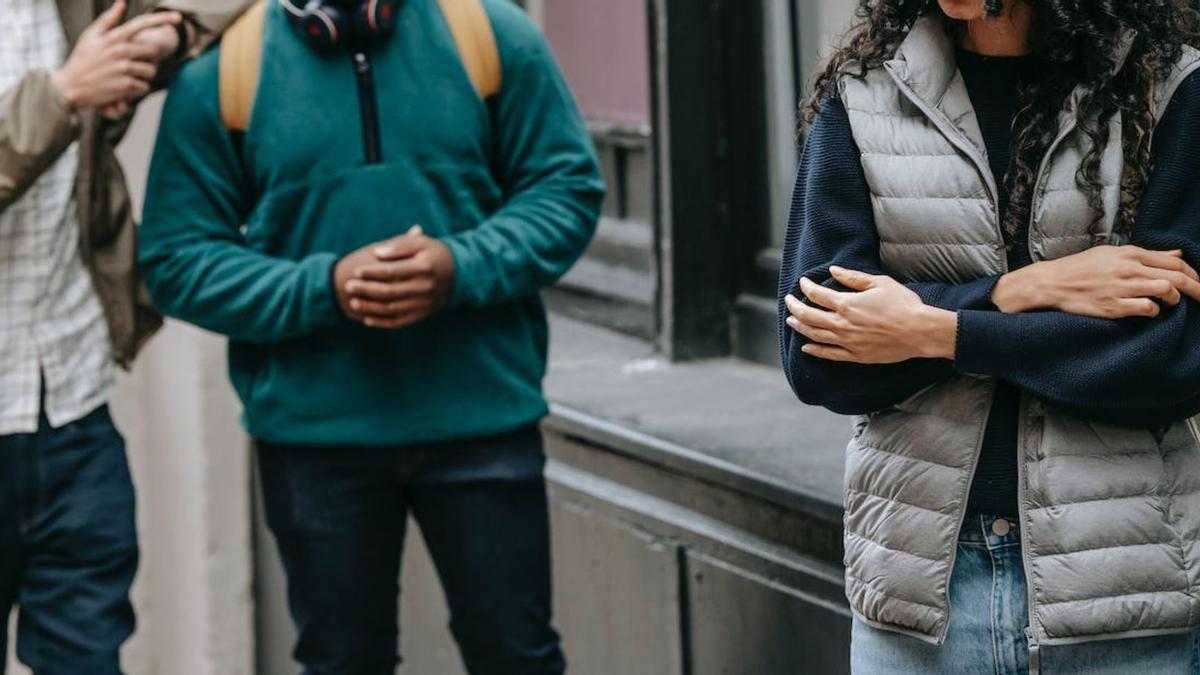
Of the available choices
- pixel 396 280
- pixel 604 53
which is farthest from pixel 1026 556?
pixel 604 53

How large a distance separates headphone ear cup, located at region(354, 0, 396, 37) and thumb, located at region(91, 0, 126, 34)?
43cm

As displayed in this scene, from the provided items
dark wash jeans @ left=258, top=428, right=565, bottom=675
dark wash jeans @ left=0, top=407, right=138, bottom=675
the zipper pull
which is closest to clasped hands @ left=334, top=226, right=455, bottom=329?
dark wash jeans @ left=258, top=428, right=565, bottom=675

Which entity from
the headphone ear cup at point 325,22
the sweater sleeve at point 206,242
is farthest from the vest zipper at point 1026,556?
the headphone ear cup at point 325,22

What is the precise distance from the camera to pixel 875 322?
2.57m

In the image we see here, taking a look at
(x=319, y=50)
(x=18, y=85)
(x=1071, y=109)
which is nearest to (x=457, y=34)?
(x=319, y=50)

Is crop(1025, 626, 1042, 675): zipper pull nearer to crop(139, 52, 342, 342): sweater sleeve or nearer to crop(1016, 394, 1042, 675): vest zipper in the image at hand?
crop(1016, 394, 1042, 675): vest zipper

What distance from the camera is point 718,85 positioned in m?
4.94

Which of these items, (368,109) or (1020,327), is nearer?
(1020,327)

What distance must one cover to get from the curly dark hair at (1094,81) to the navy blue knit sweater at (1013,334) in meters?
0.03

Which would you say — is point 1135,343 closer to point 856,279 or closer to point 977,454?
point 977,454

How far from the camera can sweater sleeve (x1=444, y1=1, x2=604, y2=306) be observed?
11.8 feet

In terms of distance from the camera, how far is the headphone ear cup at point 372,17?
11.6ft

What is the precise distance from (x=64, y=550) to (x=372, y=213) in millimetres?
823

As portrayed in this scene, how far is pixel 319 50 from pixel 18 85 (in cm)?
51
